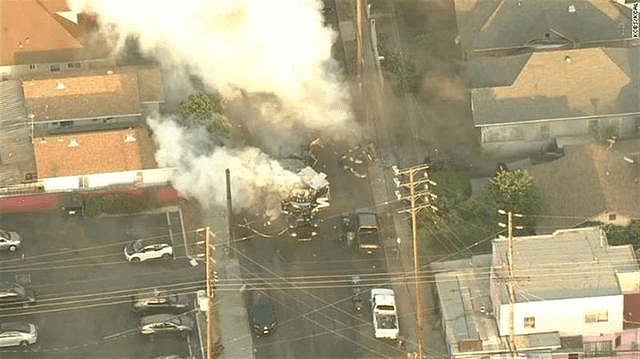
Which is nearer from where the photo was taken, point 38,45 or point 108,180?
point 108,180

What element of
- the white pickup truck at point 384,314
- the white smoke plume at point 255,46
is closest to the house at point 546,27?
the white smoke plume at point 255,46

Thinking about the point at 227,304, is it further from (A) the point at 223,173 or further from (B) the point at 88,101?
(B) the point at 88,101

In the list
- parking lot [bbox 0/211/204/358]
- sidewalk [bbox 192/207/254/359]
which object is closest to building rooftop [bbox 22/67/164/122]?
parking lot [bbox 0/211/204/358]

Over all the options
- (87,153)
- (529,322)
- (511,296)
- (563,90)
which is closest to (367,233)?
(511,296)

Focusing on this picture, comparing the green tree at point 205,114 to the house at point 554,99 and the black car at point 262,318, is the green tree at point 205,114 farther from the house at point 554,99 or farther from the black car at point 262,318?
the house at point 554,99

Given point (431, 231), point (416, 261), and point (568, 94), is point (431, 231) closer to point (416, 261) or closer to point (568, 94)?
point (416, 261)
